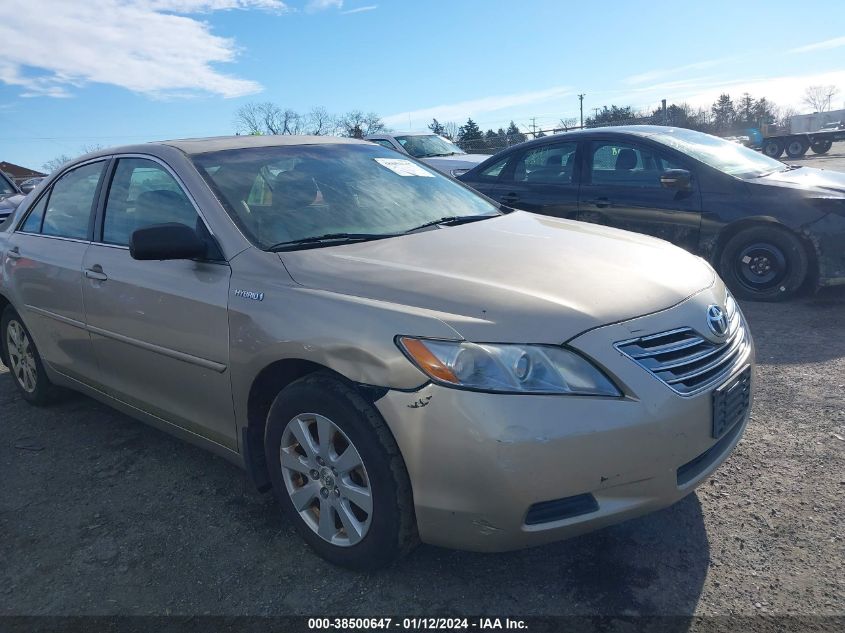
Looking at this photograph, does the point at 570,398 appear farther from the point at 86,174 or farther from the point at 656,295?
the point at 86,174

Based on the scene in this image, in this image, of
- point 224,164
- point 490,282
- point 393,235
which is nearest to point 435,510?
point 490,282

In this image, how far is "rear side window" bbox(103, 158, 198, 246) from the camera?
3152 millimetres

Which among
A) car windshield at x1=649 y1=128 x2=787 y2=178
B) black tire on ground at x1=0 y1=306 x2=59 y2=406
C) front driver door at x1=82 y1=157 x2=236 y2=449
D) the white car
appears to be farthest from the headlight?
the white car

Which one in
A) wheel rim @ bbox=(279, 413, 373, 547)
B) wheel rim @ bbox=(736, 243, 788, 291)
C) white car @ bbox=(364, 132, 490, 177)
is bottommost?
wheel rim @ bbox=(279, 413, 373, 547)

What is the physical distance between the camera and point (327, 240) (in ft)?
9.48

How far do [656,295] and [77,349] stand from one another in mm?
3091

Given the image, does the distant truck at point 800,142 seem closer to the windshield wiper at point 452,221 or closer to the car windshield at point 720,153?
the car windshield at point 720,153

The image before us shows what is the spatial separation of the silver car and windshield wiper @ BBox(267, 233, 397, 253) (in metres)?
0.01

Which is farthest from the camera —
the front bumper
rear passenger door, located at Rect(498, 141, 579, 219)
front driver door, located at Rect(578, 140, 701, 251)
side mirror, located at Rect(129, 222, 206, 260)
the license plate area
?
rear passenger door, located at Rect(498, 141, 579, 219)

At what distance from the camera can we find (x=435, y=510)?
7.14 feet

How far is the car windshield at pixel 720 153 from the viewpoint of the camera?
6.15 meters

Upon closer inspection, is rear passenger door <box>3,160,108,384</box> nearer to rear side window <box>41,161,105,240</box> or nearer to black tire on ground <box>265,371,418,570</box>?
rear side window <box>41,161,105,240</box>

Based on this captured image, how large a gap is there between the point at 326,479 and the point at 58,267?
232cm

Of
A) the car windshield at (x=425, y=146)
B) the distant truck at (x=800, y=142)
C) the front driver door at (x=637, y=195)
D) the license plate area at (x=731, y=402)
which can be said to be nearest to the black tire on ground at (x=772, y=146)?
the distant truck at (x=800, y=142)
